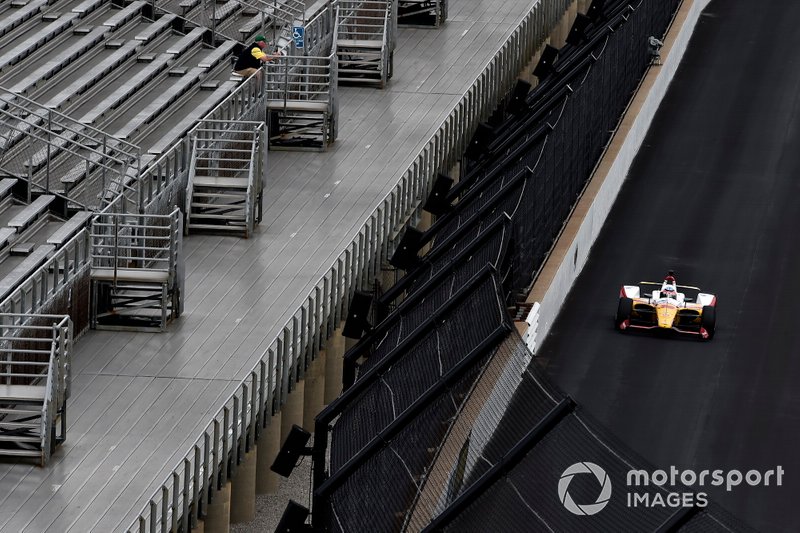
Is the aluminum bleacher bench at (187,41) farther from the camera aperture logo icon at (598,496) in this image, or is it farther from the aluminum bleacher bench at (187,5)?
the camera aperture logo icon at (598,496)

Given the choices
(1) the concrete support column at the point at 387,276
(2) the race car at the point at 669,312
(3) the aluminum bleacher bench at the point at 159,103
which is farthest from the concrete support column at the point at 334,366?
(3) the aluminum bleacher bench at the point at 159,103

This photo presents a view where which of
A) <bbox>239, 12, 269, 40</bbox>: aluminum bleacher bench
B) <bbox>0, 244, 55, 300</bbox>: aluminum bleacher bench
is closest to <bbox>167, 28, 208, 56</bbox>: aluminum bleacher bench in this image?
<bbox>239, 12, 269, 40</bbox>: aluminum bleacher bench

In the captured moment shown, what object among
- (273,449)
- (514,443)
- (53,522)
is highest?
(514,443)

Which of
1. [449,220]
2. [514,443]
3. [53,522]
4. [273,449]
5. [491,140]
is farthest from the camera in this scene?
[491,140]

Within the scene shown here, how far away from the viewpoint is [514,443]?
1819 centimetres

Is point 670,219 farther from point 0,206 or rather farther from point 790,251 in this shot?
point 0,206

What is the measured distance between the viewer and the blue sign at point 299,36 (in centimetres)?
4222

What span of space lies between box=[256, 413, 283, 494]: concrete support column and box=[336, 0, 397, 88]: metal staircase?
1735cm

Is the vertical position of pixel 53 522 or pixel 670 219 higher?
pixel 53 522

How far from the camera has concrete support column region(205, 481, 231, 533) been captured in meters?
25.7

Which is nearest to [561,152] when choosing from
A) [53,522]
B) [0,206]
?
[0,206]

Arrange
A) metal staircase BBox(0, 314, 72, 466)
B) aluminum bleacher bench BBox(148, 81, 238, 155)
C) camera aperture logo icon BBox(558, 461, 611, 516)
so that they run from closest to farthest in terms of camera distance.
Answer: camera aperture logo icon BBox(558, 461, 611, 516) → metal staircase BBox(0, 314, 72, 466) → aluminum bleacher bench BBox(148, 81, 238, 155)

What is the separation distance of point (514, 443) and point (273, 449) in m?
10.7

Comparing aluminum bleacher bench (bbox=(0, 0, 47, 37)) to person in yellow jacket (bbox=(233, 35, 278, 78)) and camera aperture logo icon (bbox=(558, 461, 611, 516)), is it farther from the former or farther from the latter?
camera aperture logo icon (bbox=(558, 461, 611, 516))
